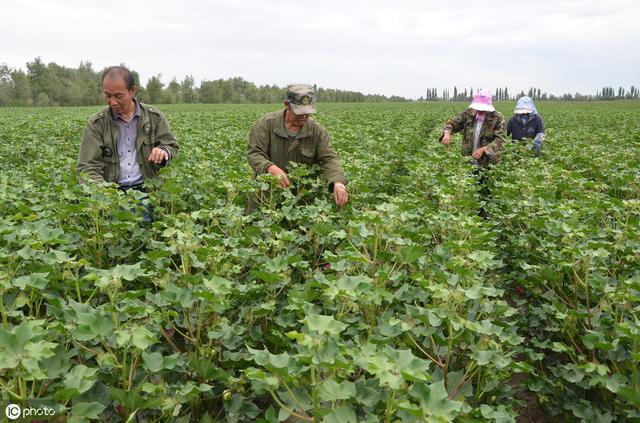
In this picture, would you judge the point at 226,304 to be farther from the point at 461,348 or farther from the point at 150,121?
the point at 150,121

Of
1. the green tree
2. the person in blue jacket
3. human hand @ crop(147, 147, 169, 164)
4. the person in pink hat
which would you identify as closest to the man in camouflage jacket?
human hand @ crop(147, 147, 169, 164)

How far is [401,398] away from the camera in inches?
65.4

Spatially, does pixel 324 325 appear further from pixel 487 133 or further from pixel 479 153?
pixel 487 133

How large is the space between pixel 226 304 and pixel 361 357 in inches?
27.2

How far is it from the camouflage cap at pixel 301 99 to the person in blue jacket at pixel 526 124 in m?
4.92

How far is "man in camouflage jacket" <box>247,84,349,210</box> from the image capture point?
4.36 metres

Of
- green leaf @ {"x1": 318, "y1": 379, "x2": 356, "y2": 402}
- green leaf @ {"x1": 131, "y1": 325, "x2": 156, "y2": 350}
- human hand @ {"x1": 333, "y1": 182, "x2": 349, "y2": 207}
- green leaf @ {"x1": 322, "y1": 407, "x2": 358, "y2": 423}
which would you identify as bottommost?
green leaf @ {"x1": 322, "y1": 407, "x2": 358, "y2": 423}

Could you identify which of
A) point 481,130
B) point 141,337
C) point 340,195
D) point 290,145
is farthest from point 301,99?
point 481,130

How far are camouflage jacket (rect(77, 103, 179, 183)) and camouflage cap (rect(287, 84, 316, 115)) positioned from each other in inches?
43.2

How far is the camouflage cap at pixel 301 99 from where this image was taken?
4.08 m

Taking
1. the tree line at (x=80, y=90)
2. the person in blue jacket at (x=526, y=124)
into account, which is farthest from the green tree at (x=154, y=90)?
the person in blue jacket at (x=526, y=124)

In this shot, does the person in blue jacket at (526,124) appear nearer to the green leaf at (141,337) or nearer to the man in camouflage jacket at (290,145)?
the man in camouflage jacket at (290,145)

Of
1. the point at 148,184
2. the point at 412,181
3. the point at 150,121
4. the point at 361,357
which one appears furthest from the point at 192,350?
the point at 412,181

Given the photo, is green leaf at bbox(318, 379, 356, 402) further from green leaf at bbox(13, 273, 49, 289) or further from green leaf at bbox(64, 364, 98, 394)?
green leaf at bbox(13, 273, 49, 289)
